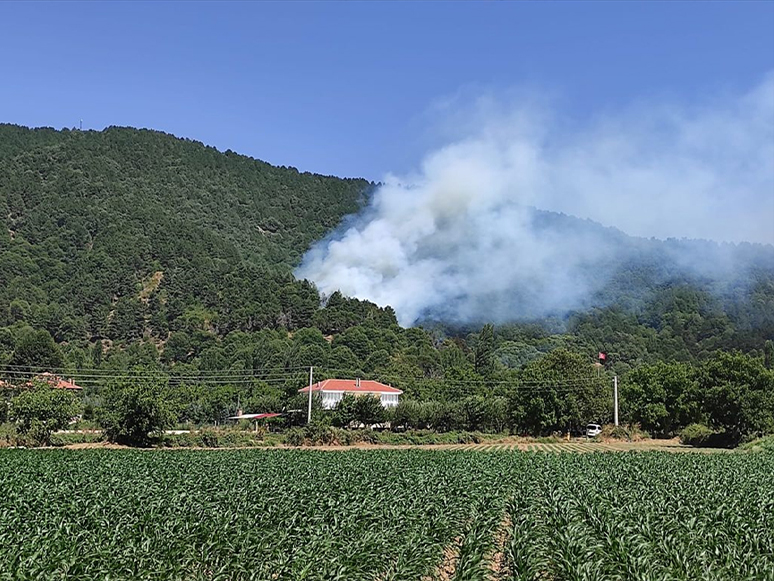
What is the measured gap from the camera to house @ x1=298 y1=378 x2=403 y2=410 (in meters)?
101

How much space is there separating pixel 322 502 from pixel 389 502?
207 cm

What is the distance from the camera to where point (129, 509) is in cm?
1958

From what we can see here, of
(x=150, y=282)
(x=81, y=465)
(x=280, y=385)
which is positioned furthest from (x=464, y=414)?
(x=150, y=282)

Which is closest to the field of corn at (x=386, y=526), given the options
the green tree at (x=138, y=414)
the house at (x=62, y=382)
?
the green tree at (x=138, y=414)

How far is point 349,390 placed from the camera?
341 ft

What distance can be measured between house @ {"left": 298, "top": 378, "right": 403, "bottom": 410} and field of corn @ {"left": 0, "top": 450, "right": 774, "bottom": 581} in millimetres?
69766

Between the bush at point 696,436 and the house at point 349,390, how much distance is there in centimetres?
4155

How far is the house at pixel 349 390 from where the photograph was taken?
332 ft

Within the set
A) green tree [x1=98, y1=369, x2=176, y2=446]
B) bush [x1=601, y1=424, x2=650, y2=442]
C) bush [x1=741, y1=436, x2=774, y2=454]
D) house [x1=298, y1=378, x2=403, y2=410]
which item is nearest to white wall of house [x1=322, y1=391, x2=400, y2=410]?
house [x1=298, y1=378, x2=403, y2=410]

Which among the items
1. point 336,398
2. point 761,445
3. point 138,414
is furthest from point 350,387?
point 761,445

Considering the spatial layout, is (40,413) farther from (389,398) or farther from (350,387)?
(389,398)

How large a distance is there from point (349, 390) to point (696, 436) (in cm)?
5055

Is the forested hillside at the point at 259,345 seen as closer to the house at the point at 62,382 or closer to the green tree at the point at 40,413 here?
the house at the point at 62,382

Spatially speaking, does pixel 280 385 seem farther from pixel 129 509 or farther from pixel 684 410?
pixel 129 509
